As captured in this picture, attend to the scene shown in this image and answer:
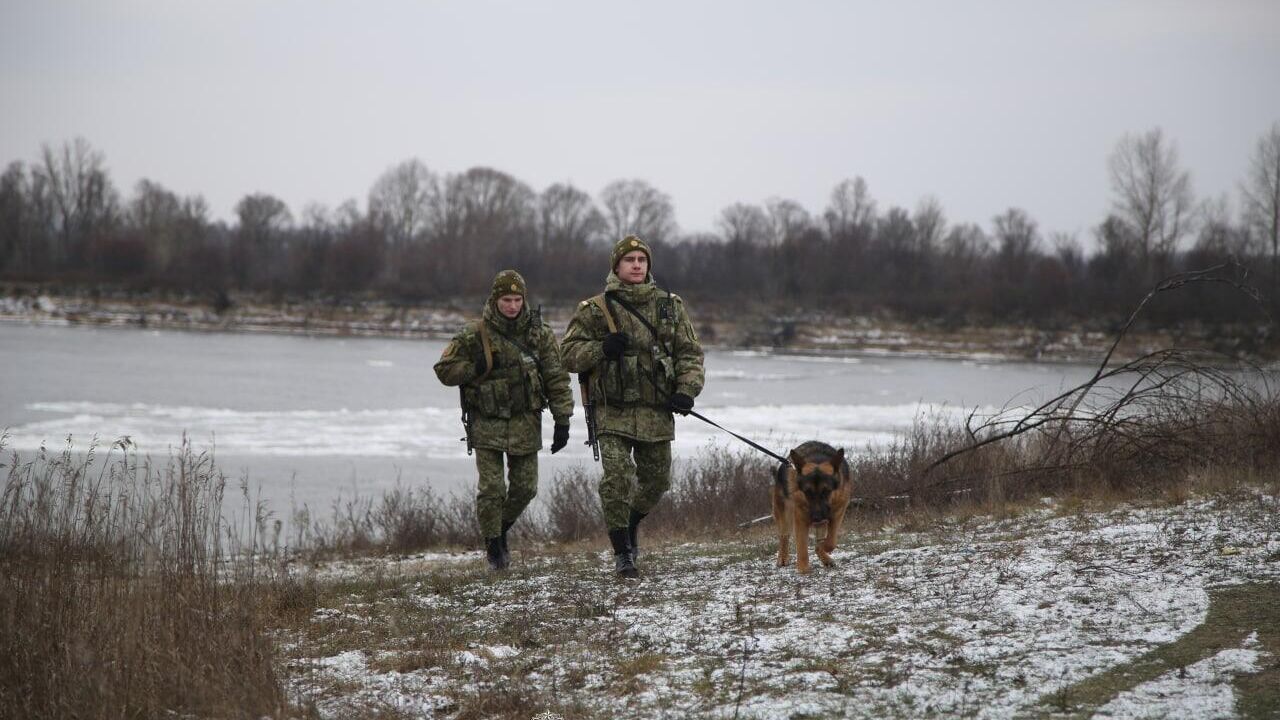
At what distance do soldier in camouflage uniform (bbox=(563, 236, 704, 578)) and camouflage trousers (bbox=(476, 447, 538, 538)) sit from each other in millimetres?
833

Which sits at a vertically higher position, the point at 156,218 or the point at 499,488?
the point at 156,218

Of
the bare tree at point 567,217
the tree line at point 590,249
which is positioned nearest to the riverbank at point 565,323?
the tree line at point 590,249

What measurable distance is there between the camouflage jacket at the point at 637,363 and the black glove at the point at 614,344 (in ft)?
0.18

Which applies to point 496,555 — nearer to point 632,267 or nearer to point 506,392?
point 506,392

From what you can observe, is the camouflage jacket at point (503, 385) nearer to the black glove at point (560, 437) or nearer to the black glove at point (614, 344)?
the black glove at point (560, 437)

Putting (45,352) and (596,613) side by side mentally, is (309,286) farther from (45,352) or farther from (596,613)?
(596,613)

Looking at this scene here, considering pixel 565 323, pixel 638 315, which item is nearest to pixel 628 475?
pixel 638 315

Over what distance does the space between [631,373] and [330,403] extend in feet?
60.7

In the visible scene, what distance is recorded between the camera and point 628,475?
249 inches

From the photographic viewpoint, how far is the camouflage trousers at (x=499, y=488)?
691 cm

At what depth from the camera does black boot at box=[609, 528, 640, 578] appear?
6332 mm

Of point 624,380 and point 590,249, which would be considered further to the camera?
point 590,249

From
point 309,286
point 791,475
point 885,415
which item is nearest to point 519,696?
point 791,475

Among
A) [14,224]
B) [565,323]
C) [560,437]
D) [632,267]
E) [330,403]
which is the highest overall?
[14,224]
